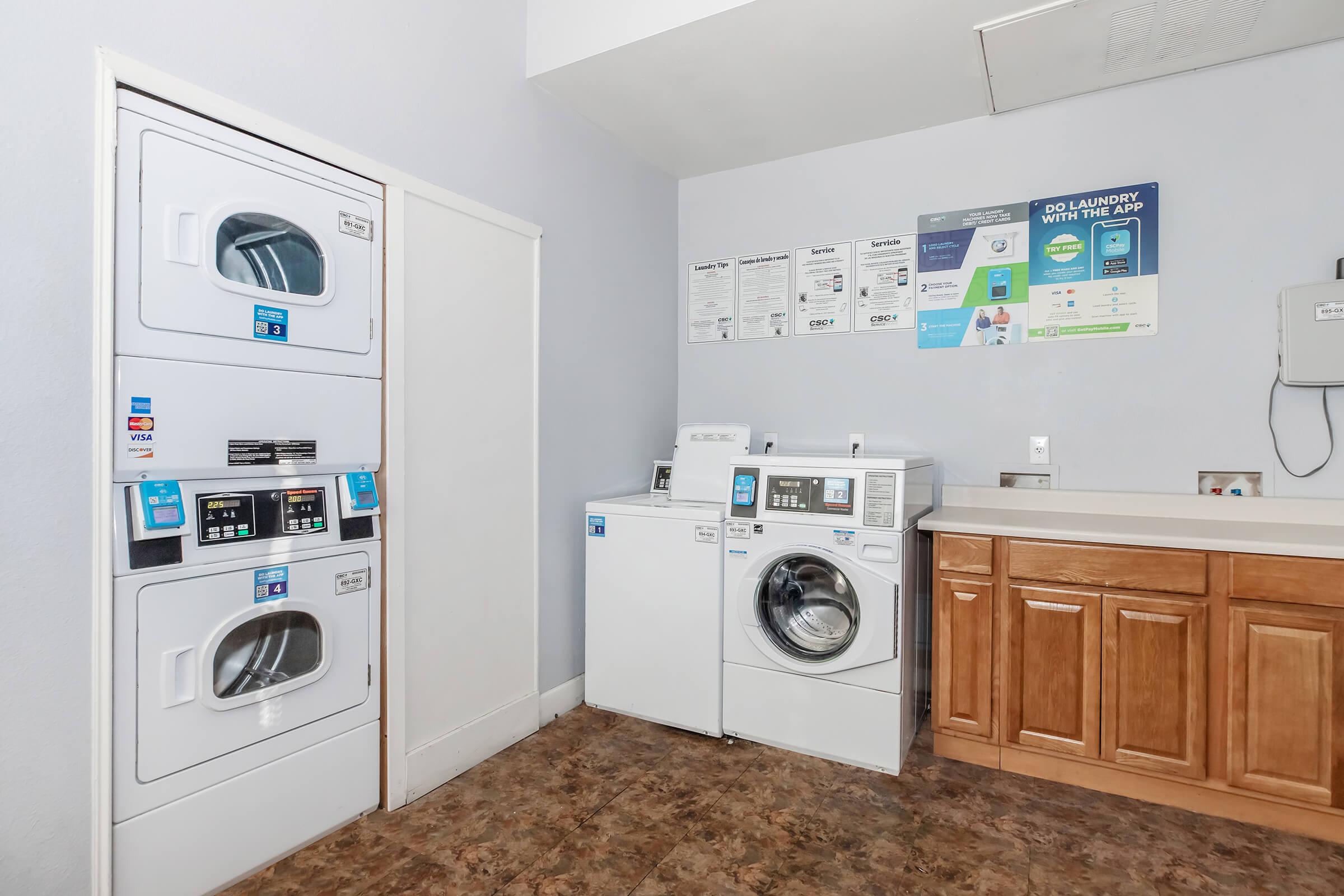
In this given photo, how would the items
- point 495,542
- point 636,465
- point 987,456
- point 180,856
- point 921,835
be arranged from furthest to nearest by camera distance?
point 636,465 < point 987,456 < point 495,542 < point 921,835 < point 180,856

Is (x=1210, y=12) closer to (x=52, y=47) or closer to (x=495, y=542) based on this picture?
(x=495, y=542)

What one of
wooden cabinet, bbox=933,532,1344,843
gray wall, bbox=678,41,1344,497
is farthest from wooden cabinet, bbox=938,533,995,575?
gray wall, bbox=678,41,1344,497

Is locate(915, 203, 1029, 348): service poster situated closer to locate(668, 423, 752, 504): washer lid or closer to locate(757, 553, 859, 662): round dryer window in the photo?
locate(668, 423, 752, 504): washer lid

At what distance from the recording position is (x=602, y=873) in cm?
179

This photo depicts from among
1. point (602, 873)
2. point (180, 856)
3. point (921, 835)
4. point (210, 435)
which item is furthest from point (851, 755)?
point (210, 435)

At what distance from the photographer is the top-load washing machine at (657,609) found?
2611 millimetres

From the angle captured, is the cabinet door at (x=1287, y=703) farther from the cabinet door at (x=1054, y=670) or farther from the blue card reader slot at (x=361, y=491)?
the blue card reader slot at (x=361, y=491)

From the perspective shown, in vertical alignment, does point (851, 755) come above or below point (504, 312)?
below

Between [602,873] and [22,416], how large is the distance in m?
1.76

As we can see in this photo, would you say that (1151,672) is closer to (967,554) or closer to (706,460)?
(967,554)

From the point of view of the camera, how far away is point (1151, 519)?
98.3 inches

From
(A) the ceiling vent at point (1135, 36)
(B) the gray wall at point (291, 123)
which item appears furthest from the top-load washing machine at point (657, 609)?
(A) the ceiling vent at point (1135, 36)

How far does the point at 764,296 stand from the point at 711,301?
12.1 inches

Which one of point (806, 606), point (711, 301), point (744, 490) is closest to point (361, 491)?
point (744, 490)
